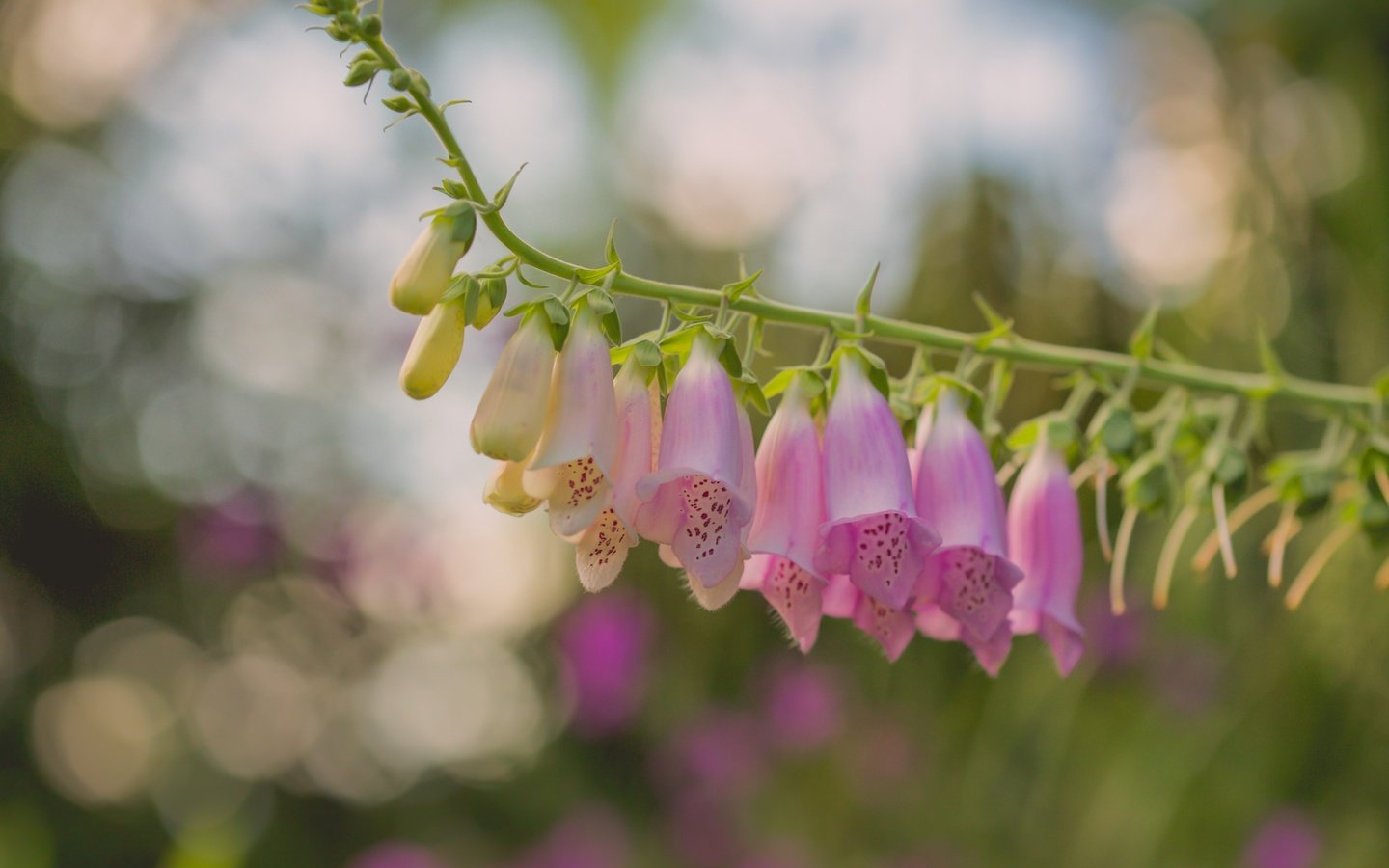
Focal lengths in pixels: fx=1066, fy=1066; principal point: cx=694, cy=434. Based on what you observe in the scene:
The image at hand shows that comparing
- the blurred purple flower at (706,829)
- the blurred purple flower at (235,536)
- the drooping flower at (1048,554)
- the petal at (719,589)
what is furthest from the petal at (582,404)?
the blurred purple flower at (235,536)

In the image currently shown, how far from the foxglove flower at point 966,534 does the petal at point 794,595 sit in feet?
0.24

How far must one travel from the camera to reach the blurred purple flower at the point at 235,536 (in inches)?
130

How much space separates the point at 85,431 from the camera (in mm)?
4539

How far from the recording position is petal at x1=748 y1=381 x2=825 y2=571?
672 millimetres

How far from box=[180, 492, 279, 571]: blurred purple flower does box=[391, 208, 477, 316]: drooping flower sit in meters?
3.02

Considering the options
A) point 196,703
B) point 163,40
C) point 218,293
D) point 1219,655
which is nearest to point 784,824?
point 1219,655

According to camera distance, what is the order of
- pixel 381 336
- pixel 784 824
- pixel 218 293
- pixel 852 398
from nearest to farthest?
pixel 852 398, pixel 784 824, pixel 381 336, pixel 218 293

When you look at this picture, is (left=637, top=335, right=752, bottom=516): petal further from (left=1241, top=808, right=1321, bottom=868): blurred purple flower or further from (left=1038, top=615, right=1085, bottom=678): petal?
(left=1241, top=808, right=1321, bottom=868): blurred purple flower

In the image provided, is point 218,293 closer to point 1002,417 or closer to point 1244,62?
point 1002,417

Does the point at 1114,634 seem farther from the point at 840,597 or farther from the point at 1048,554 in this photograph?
the point at 840,597

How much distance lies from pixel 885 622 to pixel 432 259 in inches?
15.2

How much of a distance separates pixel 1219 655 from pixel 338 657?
8.95 feet

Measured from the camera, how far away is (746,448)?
664 mm

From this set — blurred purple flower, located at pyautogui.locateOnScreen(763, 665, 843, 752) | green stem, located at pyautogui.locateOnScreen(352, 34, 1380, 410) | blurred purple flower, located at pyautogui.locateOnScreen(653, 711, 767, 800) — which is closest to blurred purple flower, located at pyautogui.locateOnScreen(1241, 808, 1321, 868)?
blurred purple flower, located at pyautogui.locateOnScreen(763, 665, 843, 752)
